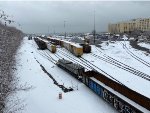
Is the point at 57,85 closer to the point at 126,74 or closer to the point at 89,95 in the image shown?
the point at 89,95

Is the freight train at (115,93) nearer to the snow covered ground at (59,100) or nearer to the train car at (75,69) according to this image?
the train car at (75,69)

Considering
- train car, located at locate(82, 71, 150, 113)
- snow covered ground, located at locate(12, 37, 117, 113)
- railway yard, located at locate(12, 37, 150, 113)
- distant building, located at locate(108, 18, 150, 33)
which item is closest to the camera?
train car, located at locate(82, 71, 150, 113)

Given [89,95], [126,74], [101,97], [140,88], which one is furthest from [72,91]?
[126,74]

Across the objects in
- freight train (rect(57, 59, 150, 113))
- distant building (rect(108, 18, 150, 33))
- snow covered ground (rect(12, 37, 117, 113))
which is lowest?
snow covered ground (rect(12, 37, 117, 113))

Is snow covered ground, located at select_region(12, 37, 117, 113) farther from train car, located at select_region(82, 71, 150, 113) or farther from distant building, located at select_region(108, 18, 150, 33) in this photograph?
distant building, located at select_region(108, 18, 150, 33)

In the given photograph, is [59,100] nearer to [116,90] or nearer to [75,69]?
[116,90]

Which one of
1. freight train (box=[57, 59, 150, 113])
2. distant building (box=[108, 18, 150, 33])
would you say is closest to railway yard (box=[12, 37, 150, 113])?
freight train (box=[57, 59, 150, 113])

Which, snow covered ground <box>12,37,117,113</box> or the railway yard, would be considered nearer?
the railway yard

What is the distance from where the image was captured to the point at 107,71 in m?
31.8

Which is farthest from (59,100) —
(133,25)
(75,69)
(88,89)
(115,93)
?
(133,25)

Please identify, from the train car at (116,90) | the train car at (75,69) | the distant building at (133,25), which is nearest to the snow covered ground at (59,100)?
the train car at (75,69)

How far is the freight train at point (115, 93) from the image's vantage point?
52.3 ft

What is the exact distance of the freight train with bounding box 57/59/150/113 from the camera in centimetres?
1594

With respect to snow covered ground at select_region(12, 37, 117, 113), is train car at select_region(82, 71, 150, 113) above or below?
above
